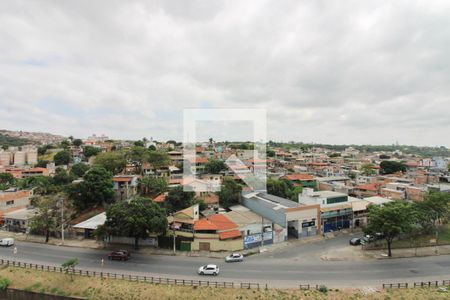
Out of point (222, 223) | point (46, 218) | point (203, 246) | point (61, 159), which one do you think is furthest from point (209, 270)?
point (61, 159)

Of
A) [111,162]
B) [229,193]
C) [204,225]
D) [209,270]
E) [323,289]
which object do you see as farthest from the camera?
[111,162]

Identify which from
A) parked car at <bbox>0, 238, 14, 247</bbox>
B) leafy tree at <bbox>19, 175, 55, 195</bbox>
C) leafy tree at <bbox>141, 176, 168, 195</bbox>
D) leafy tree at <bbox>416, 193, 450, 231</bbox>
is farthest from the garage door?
leafy tree at <bbox>19, 175, 55, 195</bbox>

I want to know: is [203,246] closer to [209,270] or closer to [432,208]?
[209,270]

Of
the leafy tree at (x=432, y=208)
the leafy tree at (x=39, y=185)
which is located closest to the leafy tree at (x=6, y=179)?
the leafy tree at (x=39, y=185)

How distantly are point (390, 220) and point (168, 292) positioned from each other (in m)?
18.7

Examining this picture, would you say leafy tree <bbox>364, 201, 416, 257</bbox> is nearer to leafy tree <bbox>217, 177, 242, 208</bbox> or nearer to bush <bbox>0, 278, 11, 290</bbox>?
leafy tree <bbox>217, 177, 242, 208</bbox>

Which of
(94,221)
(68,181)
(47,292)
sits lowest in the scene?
(47,292)

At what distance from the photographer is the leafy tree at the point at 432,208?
25.9 m

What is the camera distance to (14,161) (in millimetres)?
77562

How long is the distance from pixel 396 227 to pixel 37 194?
149 feet

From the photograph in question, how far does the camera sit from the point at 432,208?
2605cm

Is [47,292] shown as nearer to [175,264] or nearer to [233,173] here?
[175,264]

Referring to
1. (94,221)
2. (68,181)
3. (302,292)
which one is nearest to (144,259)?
(94,221)

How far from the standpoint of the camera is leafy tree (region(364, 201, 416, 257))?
2158cm
